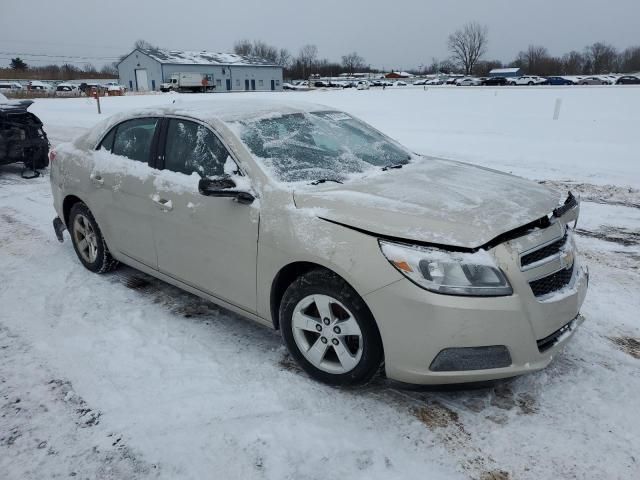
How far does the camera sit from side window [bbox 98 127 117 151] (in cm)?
446

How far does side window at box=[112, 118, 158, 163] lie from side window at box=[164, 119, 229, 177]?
0.26m

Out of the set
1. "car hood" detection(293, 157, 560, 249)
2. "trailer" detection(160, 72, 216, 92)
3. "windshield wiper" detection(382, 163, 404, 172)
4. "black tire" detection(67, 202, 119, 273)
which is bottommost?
"black tire" detection(67, 202, 119, 273)

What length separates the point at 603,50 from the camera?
9731cm

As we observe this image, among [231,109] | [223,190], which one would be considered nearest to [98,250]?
[231,109]

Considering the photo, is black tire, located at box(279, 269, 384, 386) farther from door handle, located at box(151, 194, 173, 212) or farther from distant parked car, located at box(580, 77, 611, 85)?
distant parked car, located at box(580, 77, 611, 85)

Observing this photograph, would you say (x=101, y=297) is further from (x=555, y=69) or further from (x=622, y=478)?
(x=555, y=69)

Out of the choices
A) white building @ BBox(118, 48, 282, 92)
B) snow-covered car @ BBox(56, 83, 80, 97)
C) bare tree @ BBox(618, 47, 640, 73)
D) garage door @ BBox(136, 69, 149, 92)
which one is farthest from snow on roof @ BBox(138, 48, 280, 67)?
bare tree @ BBox(618, 47, 640, 73)

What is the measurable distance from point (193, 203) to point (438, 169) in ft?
5.87

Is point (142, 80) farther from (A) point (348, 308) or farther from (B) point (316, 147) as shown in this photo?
(A) point (348, 308)

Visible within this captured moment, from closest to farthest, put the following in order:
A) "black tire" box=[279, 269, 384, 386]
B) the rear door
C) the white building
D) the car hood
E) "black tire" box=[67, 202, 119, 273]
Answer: the car hood, "black tire" box=[279, 269, 384, 386], the rear door, "black tire" box=[67, 202, 119, 273], the white building

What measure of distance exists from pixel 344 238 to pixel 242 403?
1.11 m

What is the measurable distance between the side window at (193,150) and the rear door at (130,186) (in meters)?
0.21

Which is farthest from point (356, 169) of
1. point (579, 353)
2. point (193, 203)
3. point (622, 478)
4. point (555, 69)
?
point (555, 69)

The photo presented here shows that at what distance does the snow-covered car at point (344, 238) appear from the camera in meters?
2.55
